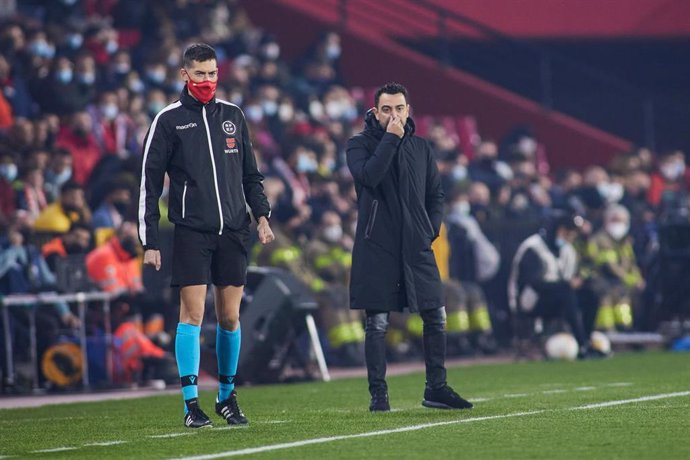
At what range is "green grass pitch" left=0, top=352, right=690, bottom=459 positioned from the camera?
338 inches

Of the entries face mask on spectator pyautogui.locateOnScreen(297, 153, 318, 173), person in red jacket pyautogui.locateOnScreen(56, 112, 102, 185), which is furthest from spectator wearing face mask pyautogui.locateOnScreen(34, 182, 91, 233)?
face mask on spectator pyautogui.locateOnScreen(297, 153, 318, 173)

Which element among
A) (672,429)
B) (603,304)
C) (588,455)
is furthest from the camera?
(603,304)

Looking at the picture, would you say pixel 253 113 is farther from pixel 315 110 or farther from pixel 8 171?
pixel 8 171

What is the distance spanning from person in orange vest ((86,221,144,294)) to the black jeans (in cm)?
621

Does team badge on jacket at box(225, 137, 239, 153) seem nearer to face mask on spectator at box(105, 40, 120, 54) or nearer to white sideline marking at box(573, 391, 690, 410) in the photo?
white sideline marking at box(573, 391, 690, 410)

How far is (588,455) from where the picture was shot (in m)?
8.15

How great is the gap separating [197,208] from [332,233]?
989 centimetres

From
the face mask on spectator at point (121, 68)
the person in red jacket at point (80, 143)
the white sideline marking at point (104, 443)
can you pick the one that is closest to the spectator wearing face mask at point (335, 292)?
the person in red jacket at point (80, 143)

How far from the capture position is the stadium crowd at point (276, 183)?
17.5 m

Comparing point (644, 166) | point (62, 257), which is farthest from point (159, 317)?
point (644, 166)

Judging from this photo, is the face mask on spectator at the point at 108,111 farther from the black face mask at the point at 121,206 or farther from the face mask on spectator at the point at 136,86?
the black face mask at the point at 121,206

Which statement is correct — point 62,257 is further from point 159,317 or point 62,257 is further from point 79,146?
point 79,146

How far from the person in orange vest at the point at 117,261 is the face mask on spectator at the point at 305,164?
4890 millimetres

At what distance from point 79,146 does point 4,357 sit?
3.93 m
